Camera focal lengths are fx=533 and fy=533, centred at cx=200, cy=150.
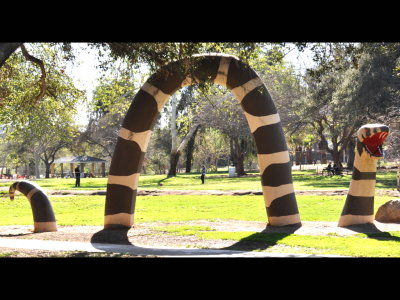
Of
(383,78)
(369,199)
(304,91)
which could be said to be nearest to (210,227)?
(369,199)

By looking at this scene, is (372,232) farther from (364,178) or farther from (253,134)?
(253,134)

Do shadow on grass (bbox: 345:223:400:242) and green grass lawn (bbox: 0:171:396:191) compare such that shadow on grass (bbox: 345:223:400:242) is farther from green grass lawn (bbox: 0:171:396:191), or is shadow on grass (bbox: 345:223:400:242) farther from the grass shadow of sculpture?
green grass lawn (bbox: 0:171:396:191)

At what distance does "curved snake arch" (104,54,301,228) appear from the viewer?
11.1 metres

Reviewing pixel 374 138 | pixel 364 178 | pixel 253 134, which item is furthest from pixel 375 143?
pixel 253 134

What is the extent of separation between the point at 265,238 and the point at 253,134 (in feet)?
8.26

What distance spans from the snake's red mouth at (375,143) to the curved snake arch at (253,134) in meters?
1.64

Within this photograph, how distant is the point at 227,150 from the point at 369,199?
2013 inches

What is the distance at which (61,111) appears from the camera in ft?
67.3

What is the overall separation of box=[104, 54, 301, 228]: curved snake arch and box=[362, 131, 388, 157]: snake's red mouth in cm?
164

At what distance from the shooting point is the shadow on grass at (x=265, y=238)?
879cm

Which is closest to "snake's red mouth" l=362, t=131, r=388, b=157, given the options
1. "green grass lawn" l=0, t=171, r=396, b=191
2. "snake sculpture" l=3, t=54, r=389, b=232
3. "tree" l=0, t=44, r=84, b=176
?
"snake sculpture" l=3, t=54, r=389, b=232

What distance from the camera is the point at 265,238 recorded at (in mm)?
9594

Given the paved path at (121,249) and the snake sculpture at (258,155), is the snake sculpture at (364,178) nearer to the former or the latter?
the snake sculpture at (258,155)
